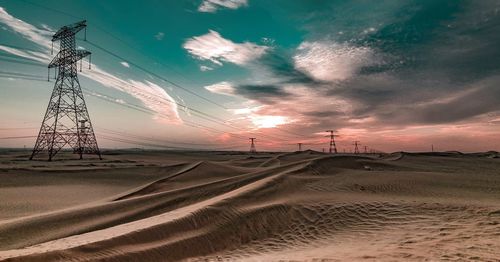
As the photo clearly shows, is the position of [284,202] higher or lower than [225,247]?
higher

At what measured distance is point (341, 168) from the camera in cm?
3375

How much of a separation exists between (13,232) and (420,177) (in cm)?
2668

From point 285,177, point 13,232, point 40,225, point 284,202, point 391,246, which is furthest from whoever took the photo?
point 285,177

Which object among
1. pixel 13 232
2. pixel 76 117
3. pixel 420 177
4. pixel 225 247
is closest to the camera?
pixel 225 247

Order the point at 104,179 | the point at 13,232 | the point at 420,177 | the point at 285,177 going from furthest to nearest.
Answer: the point at 104,179
the point at 420,177
the point at 285,177
the point at 13,232

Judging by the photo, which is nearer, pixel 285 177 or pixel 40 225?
pixel 40 225

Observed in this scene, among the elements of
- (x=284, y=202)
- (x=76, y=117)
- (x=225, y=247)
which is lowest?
(x=225, y=247)

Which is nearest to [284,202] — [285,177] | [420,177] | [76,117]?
[285,177]

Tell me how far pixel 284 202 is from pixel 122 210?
27.5 ft

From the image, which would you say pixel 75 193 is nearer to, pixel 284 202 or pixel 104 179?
pixel 104 179

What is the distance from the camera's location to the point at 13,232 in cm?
1366

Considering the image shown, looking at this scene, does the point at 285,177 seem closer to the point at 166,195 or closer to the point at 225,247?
the point at 166,195

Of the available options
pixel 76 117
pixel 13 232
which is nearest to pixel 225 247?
pixel 13 232

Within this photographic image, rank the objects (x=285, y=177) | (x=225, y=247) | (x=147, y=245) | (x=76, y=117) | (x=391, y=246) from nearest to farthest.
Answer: (x=391, y=246), (x=147, y=245), (x=225, y=247), (x=285, y=177), (x=76, y=117)
